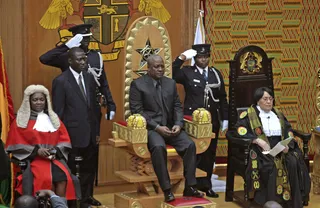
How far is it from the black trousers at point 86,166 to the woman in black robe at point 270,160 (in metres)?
1.71

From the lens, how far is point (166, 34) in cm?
1164

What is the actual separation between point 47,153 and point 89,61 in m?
1.42

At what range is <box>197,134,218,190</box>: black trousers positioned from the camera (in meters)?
12.2

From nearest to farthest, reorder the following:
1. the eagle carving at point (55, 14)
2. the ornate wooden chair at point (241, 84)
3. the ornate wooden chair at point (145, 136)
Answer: the ornate wooden chair at point (145, 136), the eagle carving at point (55, 14), the ornate wooden chair at point (241, 84)

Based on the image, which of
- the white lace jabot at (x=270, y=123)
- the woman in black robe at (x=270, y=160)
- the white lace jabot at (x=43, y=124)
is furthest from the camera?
the white lace jabot at (x=270, y=123)

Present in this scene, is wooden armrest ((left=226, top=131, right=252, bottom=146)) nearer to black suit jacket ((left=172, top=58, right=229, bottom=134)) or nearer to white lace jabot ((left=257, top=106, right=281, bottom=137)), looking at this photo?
white lace jabot ((left=257, top=106, right=281, bottom=137))

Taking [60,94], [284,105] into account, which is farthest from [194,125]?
[284,105]

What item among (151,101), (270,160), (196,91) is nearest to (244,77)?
(196,91)

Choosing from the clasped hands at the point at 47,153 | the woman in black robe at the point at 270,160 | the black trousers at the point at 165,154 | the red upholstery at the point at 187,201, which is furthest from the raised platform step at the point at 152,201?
the clasped hands at the point at 47,153

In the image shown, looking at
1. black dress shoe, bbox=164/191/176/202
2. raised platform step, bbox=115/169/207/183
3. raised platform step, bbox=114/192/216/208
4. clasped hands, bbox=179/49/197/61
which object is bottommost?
raised platform step, bbox=114/192/216/208

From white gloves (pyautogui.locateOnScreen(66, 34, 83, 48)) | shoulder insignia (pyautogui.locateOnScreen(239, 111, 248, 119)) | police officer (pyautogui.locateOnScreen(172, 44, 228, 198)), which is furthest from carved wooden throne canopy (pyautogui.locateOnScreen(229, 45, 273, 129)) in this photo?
white gloves (pyautogui.locateOnScreen(66, 34, 83, 48))

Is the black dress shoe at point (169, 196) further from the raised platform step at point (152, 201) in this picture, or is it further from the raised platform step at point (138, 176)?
the raised platform step at point (138, 176)

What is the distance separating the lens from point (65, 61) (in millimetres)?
11336

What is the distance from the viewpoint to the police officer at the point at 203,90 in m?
12.0
